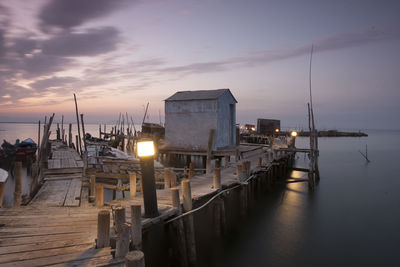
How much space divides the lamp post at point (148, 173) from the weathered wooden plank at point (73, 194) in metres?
5.09

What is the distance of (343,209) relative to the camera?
55.4ft

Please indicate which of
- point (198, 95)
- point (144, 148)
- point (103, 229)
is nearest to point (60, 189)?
point (144, 148)

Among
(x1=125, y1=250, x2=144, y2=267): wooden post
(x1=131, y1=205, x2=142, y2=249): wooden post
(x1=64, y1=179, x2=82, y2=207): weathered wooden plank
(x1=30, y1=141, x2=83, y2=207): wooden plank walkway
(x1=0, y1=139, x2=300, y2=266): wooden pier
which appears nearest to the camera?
(x1=125, y1=250, x2=144, y2=267): wooden post

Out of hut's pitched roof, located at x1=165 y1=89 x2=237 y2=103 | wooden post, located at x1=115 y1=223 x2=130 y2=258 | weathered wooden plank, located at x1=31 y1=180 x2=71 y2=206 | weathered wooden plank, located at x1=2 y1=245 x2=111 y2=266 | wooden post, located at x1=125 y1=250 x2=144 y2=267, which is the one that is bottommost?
weathered wooden plank, located at x1=31 y1=180 x2=71 y2=206

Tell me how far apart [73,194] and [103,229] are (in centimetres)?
777

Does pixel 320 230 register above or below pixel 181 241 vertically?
below

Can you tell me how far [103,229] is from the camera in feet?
15.3

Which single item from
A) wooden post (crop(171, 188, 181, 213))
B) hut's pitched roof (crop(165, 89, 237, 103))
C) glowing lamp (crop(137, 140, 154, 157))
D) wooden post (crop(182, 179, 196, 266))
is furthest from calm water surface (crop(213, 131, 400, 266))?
hut's pitched roof (crop(165, 89, 237, 103))

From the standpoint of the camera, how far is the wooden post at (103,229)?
459 cm

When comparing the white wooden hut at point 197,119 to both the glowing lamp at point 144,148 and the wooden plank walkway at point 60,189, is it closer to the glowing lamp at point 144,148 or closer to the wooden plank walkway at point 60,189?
the wooden plank walkway at point 60,189

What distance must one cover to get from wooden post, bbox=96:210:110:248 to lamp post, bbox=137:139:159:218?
162 cm

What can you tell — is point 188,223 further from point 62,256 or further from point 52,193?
point 52,193

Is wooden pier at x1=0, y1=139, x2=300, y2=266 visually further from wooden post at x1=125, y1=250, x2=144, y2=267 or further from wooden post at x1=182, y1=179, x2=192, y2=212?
wooden post at x1=125, y1=250, x2=144, y2=267

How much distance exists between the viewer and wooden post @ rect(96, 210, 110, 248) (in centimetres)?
459
